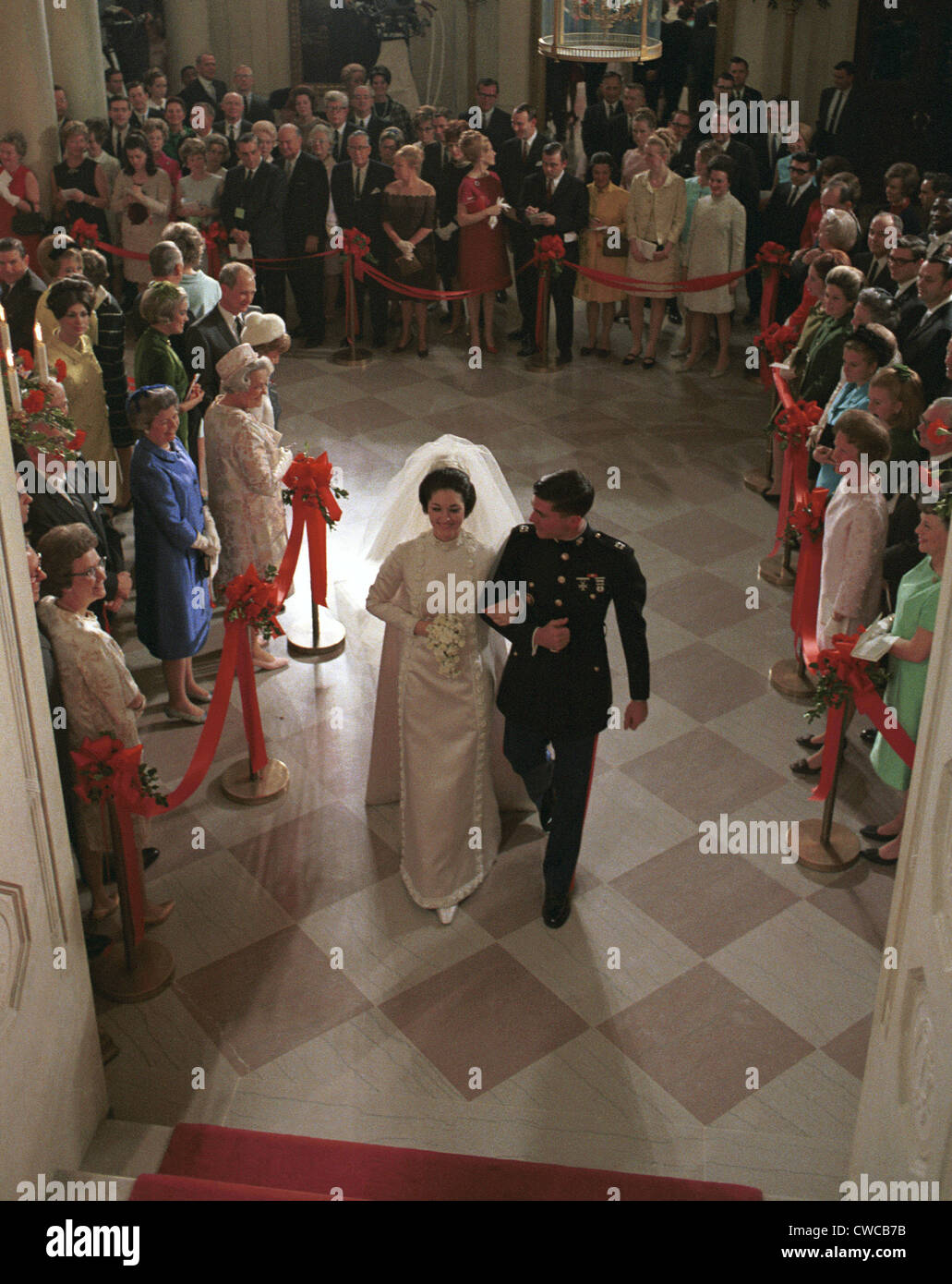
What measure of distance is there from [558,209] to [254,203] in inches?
103

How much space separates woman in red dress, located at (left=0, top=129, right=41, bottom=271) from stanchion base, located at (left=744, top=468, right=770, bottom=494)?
21.6 feet

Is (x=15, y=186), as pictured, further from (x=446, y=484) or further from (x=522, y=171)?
(x=446, y=484)

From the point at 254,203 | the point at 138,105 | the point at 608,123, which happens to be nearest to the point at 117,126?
the point at 138,105

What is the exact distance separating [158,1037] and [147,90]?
11.8m

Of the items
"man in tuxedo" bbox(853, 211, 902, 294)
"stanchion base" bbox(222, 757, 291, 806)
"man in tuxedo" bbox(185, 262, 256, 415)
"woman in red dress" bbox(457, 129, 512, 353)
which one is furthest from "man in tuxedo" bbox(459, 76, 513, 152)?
"stanchion base" bbox(222, 757, 291, 806)

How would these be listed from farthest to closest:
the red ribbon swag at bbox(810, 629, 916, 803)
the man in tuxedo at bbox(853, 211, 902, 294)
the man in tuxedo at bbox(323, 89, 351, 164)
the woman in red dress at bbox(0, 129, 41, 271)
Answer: the man in tuxedo at bbox(323, 89, 351, 164), the woman in red dress at bbox(0, 129, 41, 271), the man in tuxedo at bbox(853, 211, 902, 294), the red ribbon swag at bbox(810, 629, 916, 803)

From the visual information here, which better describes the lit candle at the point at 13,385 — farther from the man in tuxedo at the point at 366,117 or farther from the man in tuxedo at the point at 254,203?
the man in tuxedo at the point at 366,117

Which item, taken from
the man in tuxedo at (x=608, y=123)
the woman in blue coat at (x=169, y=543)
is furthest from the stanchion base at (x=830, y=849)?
the man in tuxedo at (x=608, y=123)

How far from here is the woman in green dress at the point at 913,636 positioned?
545cm

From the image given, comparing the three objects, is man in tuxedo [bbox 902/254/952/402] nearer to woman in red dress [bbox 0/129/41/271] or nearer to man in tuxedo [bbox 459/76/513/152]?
man in tuxedo [bbox 459/76/513/152]

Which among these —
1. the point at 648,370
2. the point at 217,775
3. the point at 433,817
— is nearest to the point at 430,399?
the point at 648,370

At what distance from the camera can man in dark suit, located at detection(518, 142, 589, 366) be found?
11289 millimetres

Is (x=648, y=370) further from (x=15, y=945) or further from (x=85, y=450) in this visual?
(x=15, y=945)

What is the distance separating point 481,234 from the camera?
11719 millimetres
